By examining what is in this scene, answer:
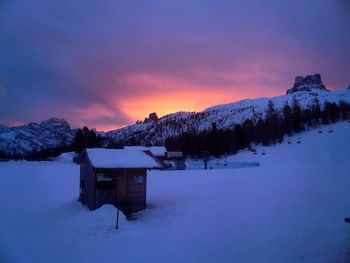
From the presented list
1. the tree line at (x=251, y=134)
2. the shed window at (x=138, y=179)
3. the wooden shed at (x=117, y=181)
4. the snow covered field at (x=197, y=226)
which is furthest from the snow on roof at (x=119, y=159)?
the tree line at (x=251, y=134)

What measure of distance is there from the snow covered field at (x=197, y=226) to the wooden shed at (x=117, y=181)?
117cm

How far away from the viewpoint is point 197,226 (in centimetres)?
1867

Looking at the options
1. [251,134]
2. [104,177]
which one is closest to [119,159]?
[104,177]

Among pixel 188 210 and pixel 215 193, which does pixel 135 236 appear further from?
pixel 215 193

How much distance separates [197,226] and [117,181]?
6.93 meters

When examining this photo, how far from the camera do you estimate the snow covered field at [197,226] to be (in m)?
14.3

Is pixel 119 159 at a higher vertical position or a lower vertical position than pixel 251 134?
lower

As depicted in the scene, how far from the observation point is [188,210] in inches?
881

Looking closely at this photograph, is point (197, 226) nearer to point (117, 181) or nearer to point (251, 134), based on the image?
point (117, 181)

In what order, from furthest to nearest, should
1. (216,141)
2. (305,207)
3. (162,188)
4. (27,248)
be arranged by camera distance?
(216,141) → (162,188) → (305,207) → (27,248)

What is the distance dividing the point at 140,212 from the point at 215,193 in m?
8.43

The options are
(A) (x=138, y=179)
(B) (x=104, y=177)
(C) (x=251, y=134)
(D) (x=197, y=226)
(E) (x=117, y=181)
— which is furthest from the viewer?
(C) (x=251, y=134)

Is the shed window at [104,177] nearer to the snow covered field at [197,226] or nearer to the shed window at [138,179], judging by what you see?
the shed window at [138,179]

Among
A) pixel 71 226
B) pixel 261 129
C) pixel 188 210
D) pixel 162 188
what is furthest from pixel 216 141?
pixel 71 226
